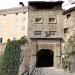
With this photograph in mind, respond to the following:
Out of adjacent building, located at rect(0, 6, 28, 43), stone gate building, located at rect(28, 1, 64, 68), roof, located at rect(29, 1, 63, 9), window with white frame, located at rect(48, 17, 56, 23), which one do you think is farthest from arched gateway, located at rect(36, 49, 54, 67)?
adjacent building, located at rect(0, 6, 28, 43)

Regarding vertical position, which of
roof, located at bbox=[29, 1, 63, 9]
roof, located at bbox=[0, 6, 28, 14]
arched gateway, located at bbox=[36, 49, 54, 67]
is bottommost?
arched gateway, located at bbox=[36, 49, 54, 67]

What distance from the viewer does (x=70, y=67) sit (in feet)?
123

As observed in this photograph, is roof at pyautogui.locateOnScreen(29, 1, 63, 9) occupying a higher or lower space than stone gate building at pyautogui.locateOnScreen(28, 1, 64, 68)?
higher

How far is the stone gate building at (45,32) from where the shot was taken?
43.4 m

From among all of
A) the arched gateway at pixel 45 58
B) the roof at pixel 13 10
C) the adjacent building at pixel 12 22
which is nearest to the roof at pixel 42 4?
the arched gateway at pixel 45 58

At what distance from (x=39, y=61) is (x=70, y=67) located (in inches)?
364

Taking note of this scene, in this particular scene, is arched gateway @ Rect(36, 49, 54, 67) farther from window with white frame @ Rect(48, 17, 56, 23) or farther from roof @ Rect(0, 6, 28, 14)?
roof @ Rect(0, 6, 28, 14)

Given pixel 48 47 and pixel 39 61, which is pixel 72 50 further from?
pixel 39 61

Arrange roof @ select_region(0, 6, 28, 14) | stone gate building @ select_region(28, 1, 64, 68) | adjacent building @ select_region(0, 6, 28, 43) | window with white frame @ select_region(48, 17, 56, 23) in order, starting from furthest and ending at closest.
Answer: roof @ select_region(0, 6, 28, 14)
adjacent building @ select_region(0, 6, 28, 43)
window with white frame @ select_region(48, 17, 56, 23)
stone gate building @ select_region(28, 1, 64, 68)

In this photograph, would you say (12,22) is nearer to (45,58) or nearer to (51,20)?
(51,20)

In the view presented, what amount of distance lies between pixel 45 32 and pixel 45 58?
4355 millimetres

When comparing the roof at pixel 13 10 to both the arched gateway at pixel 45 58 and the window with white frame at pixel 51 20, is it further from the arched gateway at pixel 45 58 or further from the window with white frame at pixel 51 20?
the arched gateway at pixel 45 58

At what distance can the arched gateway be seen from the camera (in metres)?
A: 45.4

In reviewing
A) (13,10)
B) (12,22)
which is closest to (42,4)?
(13,10)
